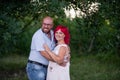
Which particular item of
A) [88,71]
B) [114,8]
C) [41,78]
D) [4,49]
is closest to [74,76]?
[88,71]

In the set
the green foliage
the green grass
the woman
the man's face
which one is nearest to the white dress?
the woman

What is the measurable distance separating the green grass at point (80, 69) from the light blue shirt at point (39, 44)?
412 centimetres

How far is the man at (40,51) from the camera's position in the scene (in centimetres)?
556

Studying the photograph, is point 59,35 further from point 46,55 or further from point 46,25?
point 46,55

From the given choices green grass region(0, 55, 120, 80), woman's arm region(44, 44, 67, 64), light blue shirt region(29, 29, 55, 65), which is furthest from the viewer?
green grass region(0, 55, 120, 80)

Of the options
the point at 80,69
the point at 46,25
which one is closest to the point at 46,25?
the point at 46,25

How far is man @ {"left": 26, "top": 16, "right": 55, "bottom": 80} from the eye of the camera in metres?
5.56

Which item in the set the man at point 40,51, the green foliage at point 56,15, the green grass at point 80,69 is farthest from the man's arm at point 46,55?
the green grass at point 80,69

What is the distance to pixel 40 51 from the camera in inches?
218

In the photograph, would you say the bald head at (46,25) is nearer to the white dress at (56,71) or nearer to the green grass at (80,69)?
the white dress at (56,71)

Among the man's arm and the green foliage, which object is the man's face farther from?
the green foliage

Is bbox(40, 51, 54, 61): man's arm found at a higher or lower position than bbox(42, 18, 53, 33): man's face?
lower

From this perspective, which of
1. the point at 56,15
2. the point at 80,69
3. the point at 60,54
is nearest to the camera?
the point at 60,54

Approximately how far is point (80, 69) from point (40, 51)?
227 inches
